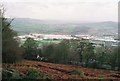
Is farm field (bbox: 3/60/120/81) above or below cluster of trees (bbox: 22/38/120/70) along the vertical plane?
below

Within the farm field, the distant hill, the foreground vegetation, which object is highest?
the distant hill

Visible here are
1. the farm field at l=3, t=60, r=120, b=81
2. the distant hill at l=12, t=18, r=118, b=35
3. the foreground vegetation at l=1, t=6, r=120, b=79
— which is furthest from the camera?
the distant hill at l=12, t=18, r=118, b=35

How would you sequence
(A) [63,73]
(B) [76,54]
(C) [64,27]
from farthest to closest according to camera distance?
(C) [64,27] < (B) [76,54] < (A) [63,73]

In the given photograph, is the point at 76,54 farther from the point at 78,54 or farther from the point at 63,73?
the point at 63,73

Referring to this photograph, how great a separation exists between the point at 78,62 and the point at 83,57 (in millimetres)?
1106

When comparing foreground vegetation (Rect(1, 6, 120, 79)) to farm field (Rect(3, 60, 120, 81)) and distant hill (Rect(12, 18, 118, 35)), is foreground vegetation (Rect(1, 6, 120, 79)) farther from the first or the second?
distant hill (Rect(12, 18, 118, 35))

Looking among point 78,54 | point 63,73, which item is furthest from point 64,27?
point 63,73

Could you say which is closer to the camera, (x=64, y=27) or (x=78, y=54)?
(x=78, y=54)

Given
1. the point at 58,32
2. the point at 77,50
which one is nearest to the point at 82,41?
the point at 77,50

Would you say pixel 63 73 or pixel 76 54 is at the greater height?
pixel 76 54

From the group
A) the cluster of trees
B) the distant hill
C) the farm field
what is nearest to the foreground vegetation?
the cluster of trees

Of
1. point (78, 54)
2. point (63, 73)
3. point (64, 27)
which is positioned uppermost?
point (64, 27)

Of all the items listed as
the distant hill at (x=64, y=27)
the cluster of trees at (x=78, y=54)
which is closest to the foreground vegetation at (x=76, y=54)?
the cluster of trees at (x=78, y=54)

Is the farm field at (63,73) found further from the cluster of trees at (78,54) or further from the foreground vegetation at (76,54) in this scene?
the cluster of trees at (78,54)
